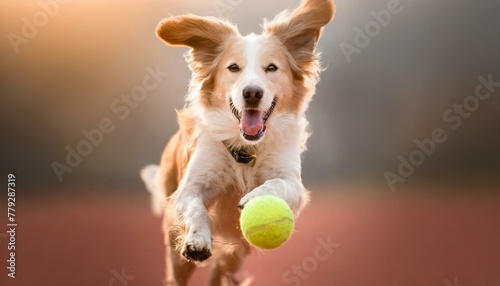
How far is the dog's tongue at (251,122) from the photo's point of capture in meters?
2.55

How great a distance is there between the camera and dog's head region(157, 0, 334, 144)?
8.43 ft

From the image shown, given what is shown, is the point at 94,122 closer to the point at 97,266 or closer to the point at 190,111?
the point at 97,266

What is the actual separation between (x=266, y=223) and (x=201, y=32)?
1207 mm

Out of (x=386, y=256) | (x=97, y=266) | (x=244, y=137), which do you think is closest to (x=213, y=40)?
(x=244, y=137)

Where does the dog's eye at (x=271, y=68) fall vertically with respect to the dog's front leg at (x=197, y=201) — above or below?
above

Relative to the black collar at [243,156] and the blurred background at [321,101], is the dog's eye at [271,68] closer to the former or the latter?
the black collar at [243,156]

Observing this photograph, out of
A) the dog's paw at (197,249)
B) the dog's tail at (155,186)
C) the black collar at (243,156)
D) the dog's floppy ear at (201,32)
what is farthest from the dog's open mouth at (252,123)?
the dog's tail at (155,186)

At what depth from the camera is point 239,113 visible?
2621 mm

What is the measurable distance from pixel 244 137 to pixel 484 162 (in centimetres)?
338

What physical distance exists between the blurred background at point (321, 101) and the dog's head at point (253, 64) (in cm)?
162

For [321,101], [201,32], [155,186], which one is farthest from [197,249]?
[321,101]

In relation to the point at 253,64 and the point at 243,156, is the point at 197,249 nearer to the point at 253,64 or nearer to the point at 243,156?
the point at 243,156

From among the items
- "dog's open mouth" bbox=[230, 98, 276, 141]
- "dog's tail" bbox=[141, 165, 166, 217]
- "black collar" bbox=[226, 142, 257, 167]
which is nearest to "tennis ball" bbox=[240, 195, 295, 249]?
"dog's open mouth" bbox=[230, 98, 276, 141]

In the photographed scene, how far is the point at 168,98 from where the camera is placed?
5320mm
